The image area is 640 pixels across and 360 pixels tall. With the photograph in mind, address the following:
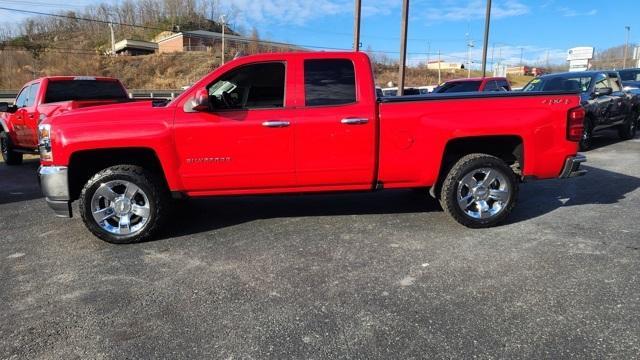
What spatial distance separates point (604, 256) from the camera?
4250mm

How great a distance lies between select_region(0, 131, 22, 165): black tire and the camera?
34.3 feet

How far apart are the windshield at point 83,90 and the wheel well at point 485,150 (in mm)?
7053

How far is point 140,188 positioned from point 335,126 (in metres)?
2.08

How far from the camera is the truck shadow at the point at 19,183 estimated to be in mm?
7293

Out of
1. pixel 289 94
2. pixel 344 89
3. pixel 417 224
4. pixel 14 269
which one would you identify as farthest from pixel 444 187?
pixel 14 269

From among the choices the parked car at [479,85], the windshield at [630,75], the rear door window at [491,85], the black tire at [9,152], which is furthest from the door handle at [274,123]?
the windshield at [630,75]

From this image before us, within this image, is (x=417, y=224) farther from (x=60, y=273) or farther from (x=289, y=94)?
(x=60, y=273)

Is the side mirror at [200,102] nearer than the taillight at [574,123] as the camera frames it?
Yes

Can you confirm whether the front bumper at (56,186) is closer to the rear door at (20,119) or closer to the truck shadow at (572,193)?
the truck shadow at (572,193)

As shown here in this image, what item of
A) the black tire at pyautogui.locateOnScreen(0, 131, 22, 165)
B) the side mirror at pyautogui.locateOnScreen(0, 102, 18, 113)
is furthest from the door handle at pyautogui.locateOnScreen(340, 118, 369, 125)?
the black tire at pyautogui.locateOnScreen(0, 131, 22, 165)

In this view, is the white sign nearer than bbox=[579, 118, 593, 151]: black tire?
No

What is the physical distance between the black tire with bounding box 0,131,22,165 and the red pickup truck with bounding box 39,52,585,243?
22.3ft

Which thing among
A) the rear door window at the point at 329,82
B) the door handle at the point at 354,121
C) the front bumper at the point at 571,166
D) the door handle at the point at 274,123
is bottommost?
the front bumper at the point at 571,166

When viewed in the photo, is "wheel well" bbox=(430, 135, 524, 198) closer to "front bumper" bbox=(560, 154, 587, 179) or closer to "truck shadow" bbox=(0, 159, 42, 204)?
"front bumper" bbox=(560, 154, 587, 179)
